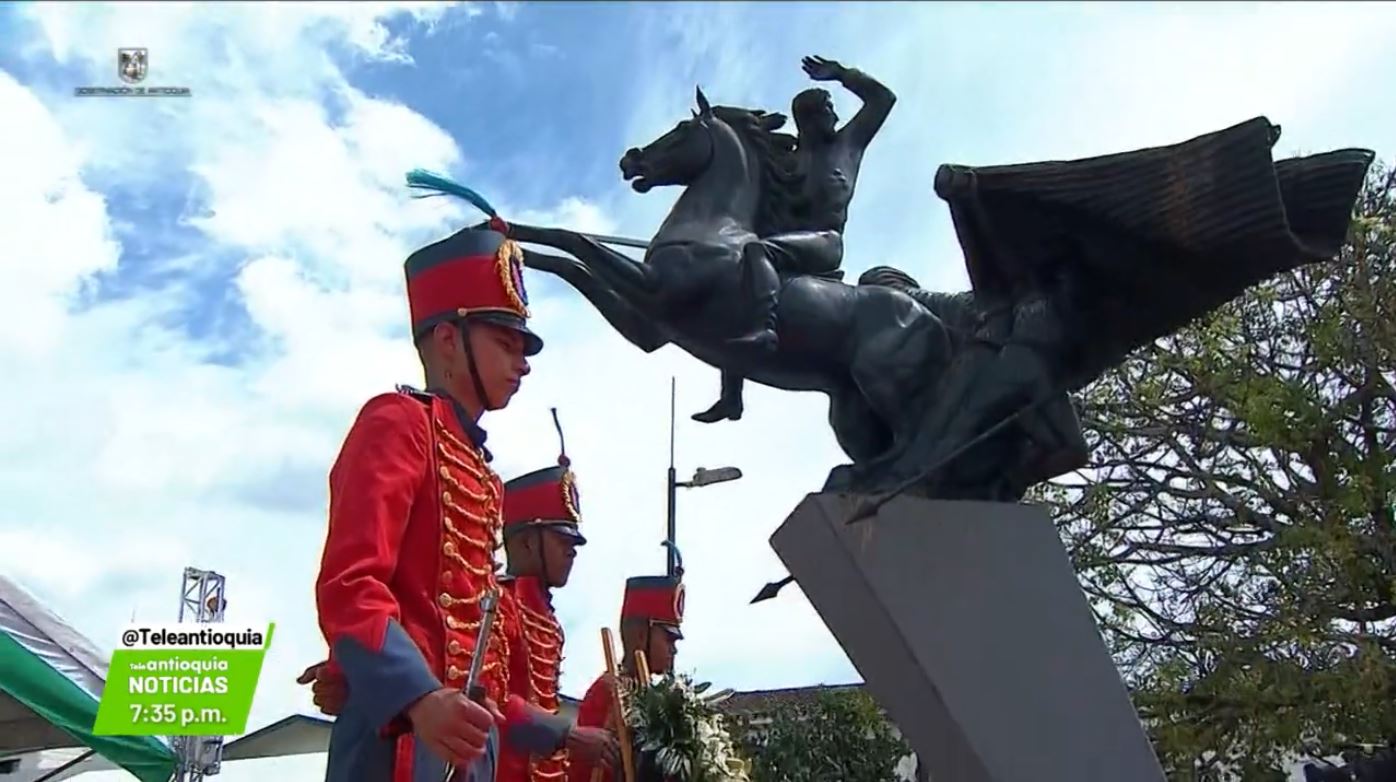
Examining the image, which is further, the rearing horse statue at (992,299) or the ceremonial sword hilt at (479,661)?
the rearing horse statue at (992,299)

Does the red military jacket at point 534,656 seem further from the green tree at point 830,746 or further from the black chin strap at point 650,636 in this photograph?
the green tree at point 830,746

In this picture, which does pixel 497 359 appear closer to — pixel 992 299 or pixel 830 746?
pixel 992 299

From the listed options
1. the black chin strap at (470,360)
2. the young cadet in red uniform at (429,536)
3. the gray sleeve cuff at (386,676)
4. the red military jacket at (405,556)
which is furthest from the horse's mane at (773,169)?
the gray sleeve cuff at (386,676)

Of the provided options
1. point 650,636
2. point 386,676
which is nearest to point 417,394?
point 386,676

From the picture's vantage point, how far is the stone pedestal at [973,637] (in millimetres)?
3471

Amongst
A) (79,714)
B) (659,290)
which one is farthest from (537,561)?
(79,714)

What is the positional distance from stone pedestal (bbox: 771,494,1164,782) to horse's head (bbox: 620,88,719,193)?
4.01ft

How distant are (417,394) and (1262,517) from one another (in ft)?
29.2

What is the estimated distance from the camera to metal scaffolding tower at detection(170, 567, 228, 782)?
834 cm

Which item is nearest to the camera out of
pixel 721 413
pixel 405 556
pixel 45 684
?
pixel 405 556

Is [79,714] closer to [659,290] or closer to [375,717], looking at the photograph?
[659,290]

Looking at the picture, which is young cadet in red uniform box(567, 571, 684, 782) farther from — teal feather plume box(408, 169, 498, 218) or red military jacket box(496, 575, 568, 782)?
teal feather plume box(408, 169, 498, 218)

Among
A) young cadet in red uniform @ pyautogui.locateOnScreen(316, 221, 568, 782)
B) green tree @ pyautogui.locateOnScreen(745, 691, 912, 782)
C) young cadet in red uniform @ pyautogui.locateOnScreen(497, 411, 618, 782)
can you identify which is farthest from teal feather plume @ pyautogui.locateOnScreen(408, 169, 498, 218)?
green tree @ pyautogui.locateOnScreen(745, 691, 912, 782)

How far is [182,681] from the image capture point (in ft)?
28.1
